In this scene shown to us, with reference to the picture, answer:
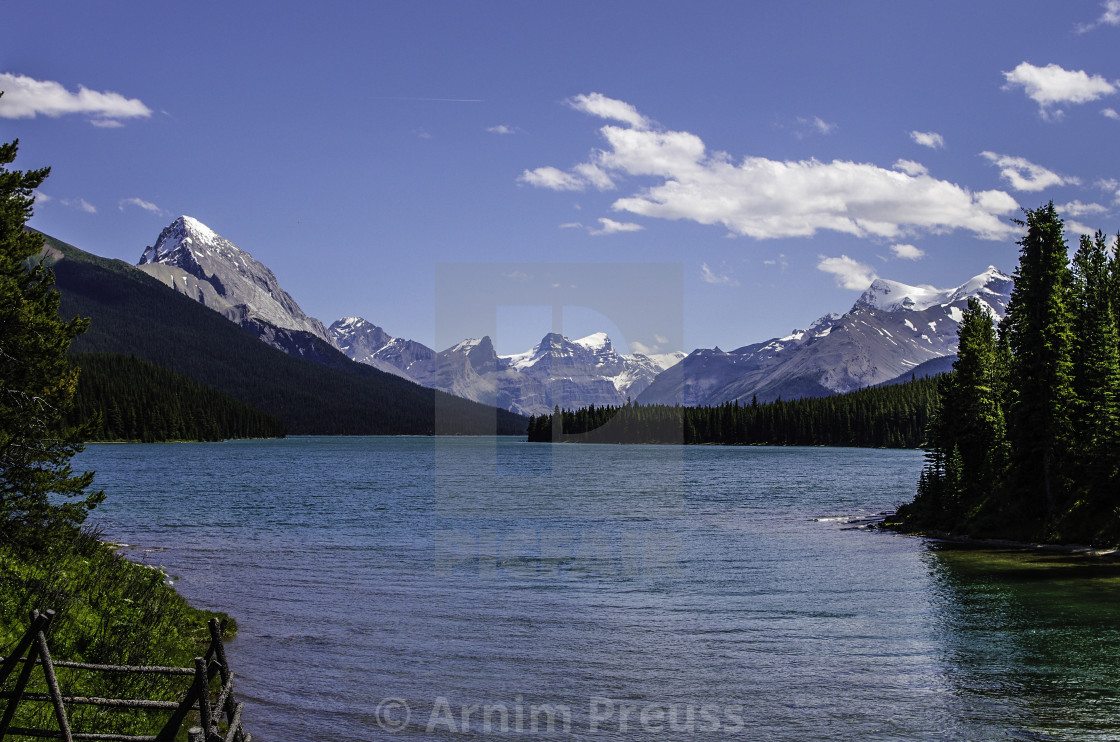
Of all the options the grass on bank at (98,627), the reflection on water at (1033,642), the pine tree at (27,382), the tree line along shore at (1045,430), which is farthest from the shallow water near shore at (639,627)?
the pine tree at (27,382)

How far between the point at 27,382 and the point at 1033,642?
119 feet

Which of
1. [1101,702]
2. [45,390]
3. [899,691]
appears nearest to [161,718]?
[45,390]

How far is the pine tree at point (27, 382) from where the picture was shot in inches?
1092

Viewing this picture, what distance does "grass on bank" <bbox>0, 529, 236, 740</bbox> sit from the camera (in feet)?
55.0

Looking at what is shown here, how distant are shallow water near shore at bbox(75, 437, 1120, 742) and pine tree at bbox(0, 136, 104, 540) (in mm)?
7947

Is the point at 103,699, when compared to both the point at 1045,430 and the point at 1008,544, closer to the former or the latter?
the point at 1008,544

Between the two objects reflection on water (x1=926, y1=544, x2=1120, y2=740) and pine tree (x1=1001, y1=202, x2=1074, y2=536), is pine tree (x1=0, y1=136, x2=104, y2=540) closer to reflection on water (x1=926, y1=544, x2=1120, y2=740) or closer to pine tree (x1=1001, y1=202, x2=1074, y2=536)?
reflection on water (x1=926, y1=544, x2=1120, y2=740)

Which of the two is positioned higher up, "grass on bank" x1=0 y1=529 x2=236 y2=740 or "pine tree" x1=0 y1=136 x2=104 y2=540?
"pine tree" x1=0 y1=136 x2=104 y2=540

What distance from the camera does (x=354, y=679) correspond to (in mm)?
23109

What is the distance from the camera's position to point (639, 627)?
29594 mm

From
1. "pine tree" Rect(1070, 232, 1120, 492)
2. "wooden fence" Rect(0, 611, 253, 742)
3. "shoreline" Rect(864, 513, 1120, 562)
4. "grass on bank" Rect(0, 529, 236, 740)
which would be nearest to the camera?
"wooden fence" Rect(0, 611, 253, 742)

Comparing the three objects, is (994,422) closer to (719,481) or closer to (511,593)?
(511,593)

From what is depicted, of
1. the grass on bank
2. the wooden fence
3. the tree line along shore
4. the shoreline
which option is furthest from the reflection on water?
the grass on bank

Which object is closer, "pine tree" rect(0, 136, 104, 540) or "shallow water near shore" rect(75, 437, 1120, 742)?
"shallow water near shore" rect(75, 437, 1120, 742)
